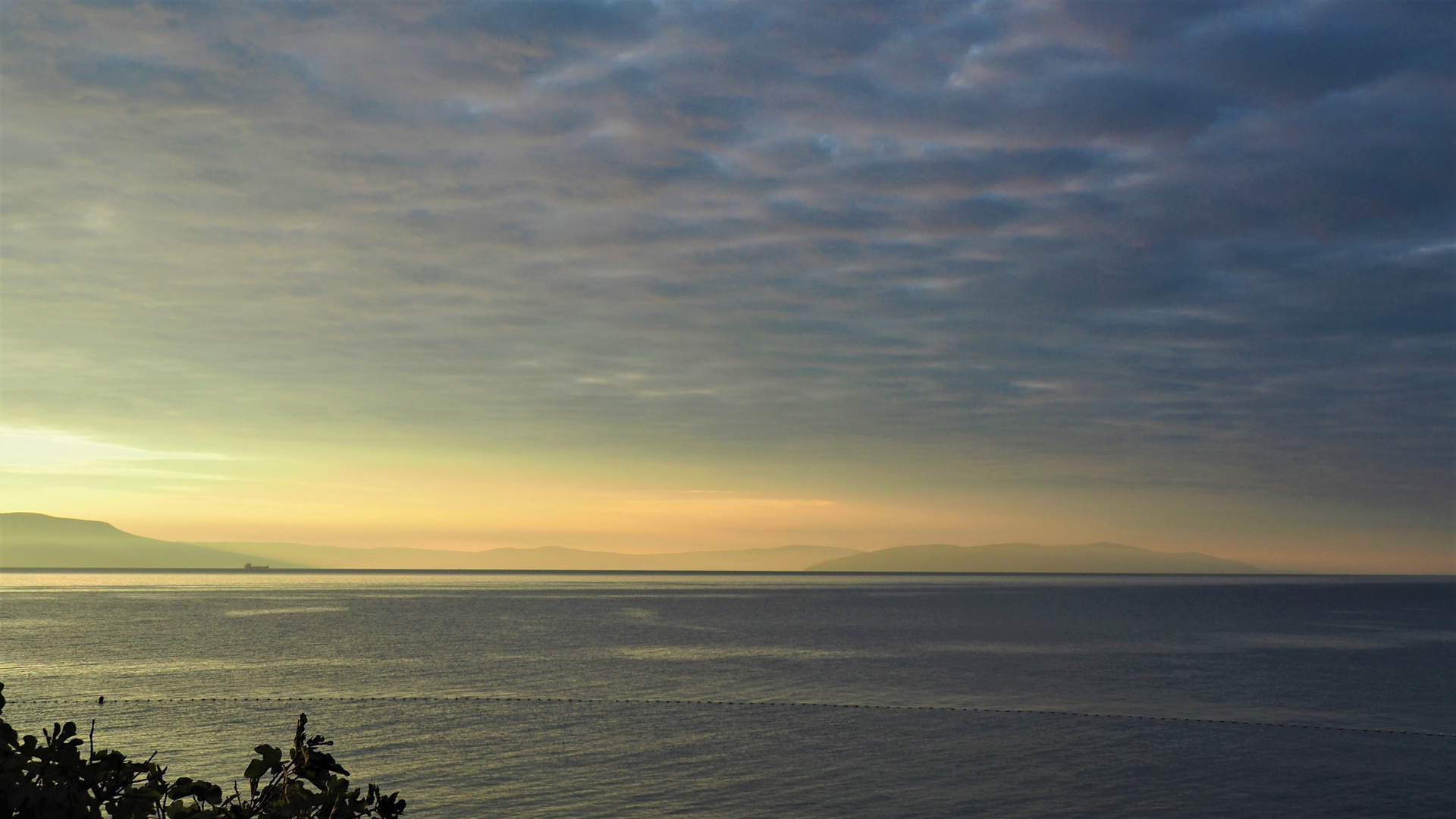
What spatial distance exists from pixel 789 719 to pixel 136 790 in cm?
6438

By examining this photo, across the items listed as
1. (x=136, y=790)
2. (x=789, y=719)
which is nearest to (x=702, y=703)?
(x=789, y=719)

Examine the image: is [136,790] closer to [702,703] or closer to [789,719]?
[789,719]

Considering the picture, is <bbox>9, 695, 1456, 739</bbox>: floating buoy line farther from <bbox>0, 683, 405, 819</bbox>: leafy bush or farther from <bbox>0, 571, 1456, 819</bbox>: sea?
<bbox>0, 683, 405, 819</bbox>: leafy bush

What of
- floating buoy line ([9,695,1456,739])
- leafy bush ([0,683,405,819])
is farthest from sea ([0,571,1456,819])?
leafy bush ([0,683,405,819])

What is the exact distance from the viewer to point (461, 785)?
48656mm

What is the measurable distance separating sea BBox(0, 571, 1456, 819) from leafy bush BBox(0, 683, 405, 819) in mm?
35918

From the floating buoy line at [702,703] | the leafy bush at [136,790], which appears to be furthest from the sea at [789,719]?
the leafy bush at [136,790]

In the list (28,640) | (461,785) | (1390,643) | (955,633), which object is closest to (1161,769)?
(461,785)

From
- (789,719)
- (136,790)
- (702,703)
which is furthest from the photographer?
(702,703)

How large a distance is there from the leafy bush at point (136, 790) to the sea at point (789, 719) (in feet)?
118

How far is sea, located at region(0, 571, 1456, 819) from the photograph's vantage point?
4862cm

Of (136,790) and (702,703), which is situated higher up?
(136,790)

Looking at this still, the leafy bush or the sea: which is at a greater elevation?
the leafy bush

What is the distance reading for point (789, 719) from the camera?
70.6 metres
